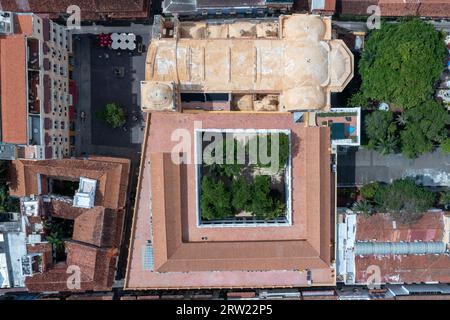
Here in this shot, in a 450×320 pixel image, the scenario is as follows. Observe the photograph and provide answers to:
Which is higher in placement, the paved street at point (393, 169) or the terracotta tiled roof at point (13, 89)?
the terracotta tiled roof at point (13, 89)

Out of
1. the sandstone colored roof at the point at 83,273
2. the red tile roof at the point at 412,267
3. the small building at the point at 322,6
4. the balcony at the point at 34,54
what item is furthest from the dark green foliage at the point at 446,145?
the balcony at the point at 34,54

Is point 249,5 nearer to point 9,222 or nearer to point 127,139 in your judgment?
point 127,139

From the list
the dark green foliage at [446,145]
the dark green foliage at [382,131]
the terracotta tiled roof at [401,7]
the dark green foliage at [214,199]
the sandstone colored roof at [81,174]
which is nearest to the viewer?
the dark green foliage at [214,199]

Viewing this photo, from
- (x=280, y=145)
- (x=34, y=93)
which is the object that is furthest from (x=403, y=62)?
(x=34, y=93)

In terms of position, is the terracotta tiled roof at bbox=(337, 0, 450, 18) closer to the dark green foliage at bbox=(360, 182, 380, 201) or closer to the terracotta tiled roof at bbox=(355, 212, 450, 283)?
the dark green foliage at bbox=(360, 182, 380, 201)

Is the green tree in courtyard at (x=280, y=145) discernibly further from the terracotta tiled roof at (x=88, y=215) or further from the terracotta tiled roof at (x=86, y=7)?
the terracotta tiled roof at (x=86, y=7)

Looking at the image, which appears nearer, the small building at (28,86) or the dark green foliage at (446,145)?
the small building at (28,86)

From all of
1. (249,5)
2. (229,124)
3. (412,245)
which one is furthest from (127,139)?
(412,245)

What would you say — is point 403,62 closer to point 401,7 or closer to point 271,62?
point 401,7
